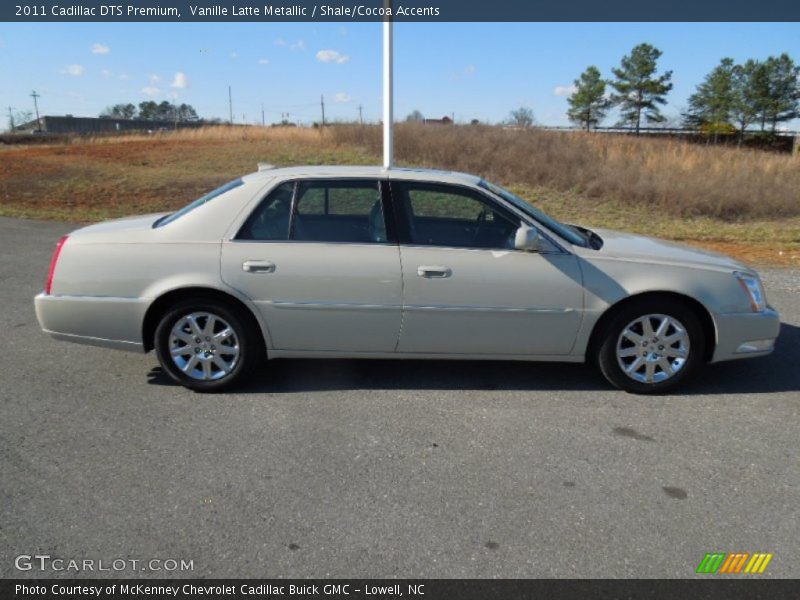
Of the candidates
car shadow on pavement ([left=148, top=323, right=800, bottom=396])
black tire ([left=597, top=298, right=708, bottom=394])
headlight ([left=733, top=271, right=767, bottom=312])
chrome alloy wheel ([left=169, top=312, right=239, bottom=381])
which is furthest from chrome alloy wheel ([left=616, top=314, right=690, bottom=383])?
chrome alloy wheel ([left=169, top=312, right=239, bottom=381])

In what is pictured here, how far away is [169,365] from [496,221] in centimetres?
251

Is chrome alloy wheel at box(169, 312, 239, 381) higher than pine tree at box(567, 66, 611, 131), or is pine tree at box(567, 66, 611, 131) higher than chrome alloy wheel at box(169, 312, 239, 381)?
pine tree at box(567, 66, 611, 131)

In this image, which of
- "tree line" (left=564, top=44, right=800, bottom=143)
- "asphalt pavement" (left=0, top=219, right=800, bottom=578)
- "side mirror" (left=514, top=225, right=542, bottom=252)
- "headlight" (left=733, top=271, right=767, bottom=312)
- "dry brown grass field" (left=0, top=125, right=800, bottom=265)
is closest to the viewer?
"asphalt pavement" (left=0, top=219, right=800, bottom=578)

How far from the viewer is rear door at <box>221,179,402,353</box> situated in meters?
4.27

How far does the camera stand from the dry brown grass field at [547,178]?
14055mm

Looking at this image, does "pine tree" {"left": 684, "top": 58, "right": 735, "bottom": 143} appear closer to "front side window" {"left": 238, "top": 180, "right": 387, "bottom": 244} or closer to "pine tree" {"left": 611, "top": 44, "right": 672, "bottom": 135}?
"pine tree" {"left": 611, "top": 44, "right": 672, "bottom": 135}

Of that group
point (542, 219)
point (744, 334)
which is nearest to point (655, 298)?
point (744, 334)

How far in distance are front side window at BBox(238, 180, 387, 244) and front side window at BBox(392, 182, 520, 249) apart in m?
0.23

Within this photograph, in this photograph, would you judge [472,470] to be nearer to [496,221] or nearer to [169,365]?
[496,221]

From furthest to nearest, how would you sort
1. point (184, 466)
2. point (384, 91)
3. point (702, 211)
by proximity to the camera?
1. point (702, 211)
2. point (384, 91)
3. point (184, 466)

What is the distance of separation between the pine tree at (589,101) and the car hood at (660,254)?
5729 cm

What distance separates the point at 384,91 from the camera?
36.2 ft

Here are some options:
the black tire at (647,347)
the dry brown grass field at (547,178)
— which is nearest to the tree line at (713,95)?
the dry brown grass field at (547,178)
